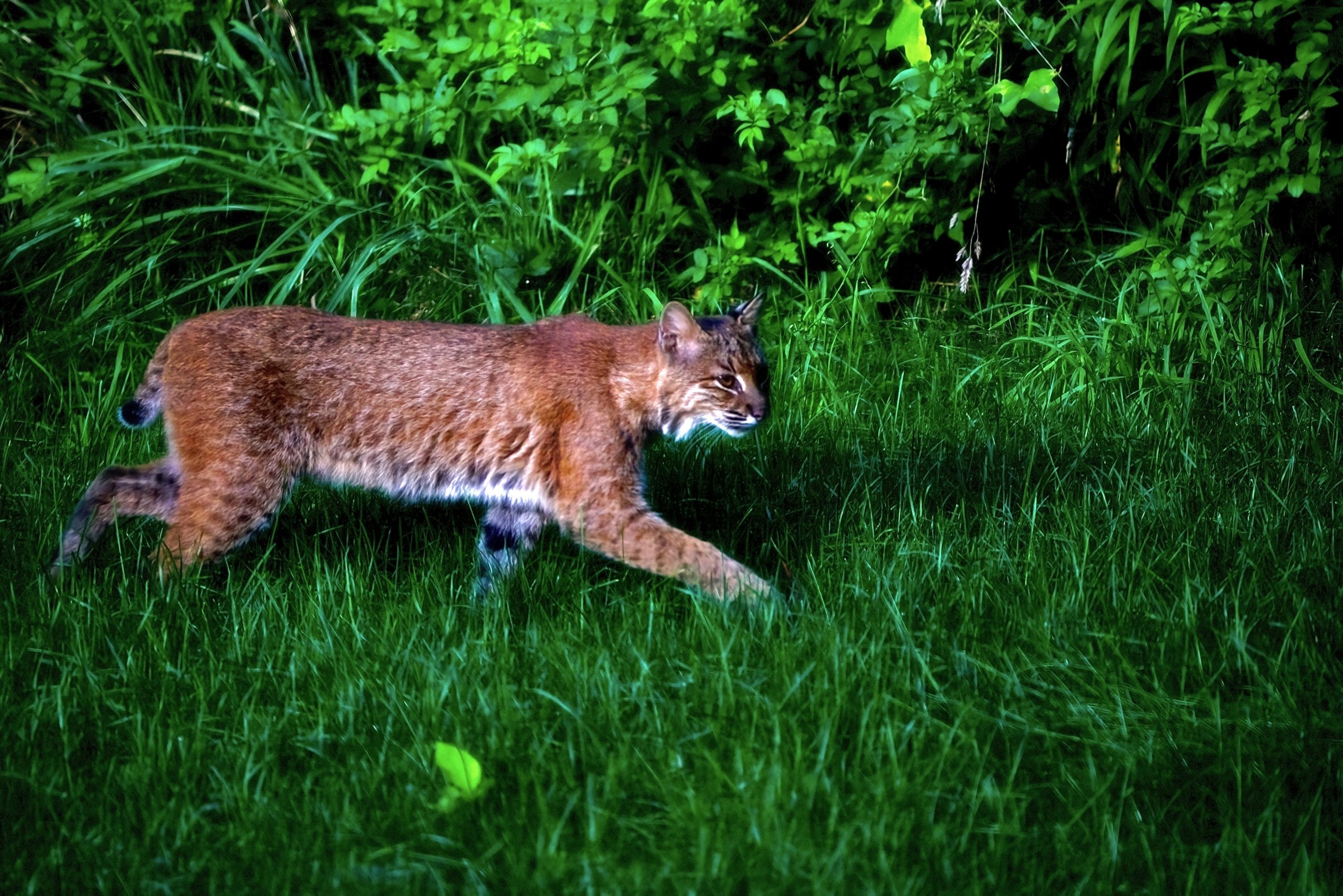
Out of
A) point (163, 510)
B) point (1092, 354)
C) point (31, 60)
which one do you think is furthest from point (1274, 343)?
point (31, 60)

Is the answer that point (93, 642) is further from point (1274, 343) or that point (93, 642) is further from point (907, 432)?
point (1274, 343)

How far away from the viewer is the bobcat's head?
4680 millimetres

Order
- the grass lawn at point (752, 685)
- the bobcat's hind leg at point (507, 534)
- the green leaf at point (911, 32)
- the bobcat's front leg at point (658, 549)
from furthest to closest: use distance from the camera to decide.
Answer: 1. the green leaf at point (911, 32)
2. the bobcat's hind leg at point (507, 534)
3. the bobcat's front leg at point (658, 549)
4. the grass lawn at point (752, 685)

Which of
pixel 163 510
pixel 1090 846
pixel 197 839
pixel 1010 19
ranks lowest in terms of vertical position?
pixel 1090 846

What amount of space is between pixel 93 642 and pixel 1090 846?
287 centimetres

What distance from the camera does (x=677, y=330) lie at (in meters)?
4.70

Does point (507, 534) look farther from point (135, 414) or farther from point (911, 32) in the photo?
point (911, 32)

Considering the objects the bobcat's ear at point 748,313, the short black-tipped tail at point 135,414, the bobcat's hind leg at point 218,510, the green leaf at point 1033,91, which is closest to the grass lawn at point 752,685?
the bobcat's hind leg at point 218,510

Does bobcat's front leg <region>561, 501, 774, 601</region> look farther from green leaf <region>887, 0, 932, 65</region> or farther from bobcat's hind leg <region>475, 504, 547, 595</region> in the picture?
green leaf <region>887, 0, 932, 65</region>

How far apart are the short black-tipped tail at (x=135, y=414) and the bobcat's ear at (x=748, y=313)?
7.03ft

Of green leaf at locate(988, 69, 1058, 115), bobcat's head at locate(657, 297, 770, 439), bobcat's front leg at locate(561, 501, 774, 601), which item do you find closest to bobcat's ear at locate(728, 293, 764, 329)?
bobcat's head at locate(657, 297, 770, 439)

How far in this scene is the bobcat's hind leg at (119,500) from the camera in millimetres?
4633

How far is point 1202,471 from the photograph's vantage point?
5.00 m

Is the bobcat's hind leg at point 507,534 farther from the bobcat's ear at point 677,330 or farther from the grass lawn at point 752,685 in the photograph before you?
the bobcat's ear at point 677,330
